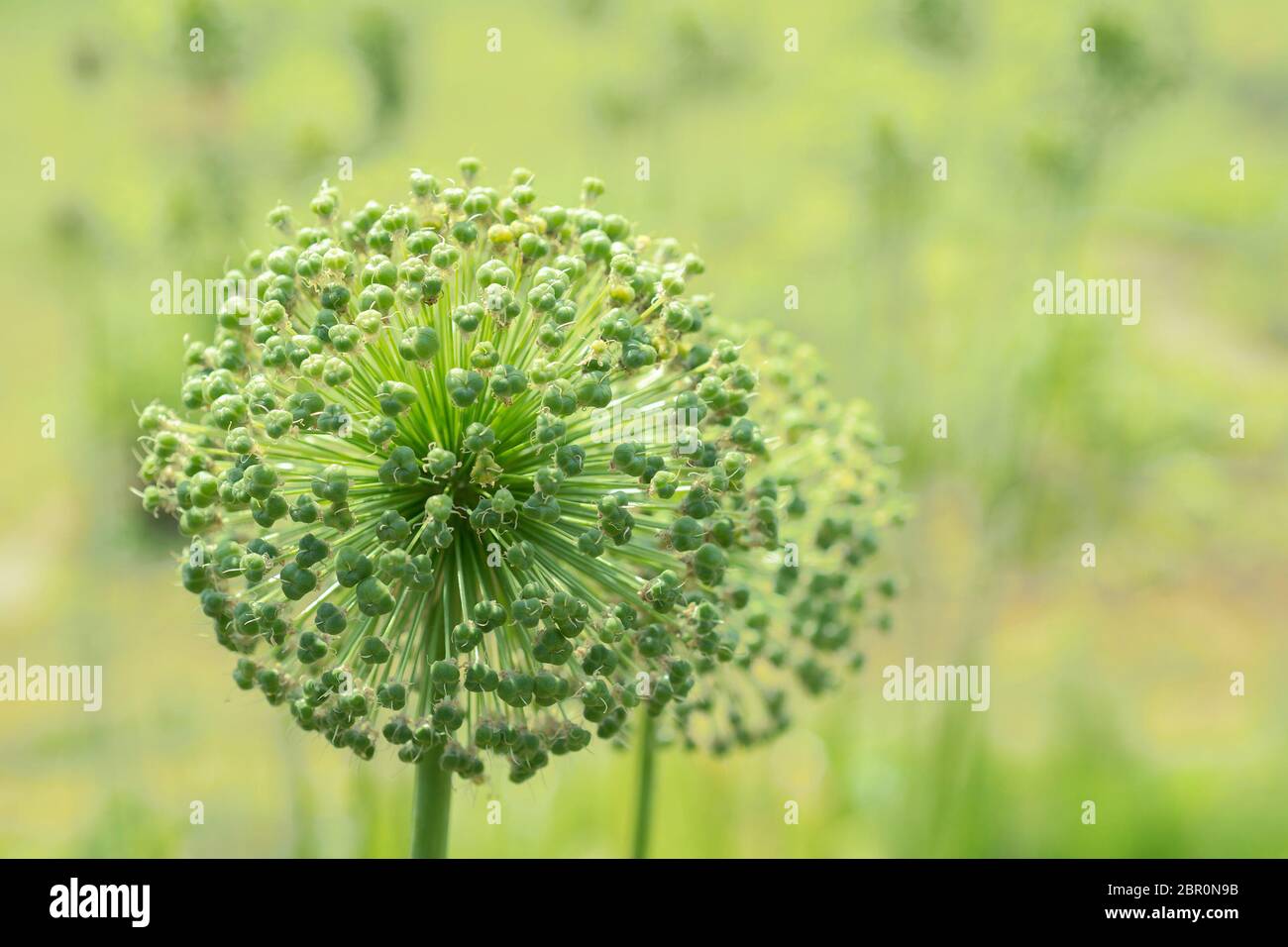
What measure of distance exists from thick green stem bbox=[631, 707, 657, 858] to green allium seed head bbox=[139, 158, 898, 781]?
1.46ft

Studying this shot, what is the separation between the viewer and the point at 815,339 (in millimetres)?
6188

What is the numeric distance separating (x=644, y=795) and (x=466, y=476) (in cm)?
103

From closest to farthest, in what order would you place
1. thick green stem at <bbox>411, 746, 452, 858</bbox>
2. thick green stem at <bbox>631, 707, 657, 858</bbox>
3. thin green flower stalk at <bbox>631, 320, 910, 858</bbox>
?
thick green stem at <bbox>411, 746, 452, 858</bbox> < thin green flower stalk at <bbox>631, 320, 910, 858</bbox> < thick green stem at <bbox>631, 707, 657, 858</bbox>

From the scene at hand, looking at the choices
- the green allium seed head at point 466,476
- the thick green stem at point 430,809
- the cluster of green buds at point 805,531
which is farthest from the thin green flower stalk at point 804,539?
the thick green stem at point 430,809

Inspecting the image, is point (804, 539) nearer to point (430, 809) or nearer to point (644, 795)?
point (644, 795)

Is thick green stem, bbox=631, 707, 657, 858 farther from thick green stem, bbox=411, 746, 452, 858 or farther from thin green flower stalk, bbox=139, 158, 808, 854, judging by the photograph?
thick green stem, bbox=411, 746, 452, 858

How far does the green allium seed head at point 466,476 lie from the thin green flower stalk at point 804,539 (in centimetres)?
25

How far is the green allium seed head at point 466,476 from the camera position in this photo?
2.12 m

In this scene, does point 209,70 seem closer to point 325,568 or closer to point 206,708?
point 325,568

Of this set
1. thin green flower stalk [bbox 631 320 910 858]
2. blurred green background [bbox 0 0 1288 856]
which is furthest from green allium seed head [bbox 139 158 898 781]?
blurred green background [bbox 0 0 1288 856]

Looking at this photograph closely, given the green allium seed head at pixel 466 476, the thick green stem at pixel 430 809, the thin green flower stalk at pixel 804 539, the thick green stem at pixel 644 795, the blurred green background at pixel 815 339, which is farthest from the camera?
the blurred green background at pixel 815 339

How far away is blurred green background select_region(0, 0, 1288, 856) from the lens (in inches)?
183

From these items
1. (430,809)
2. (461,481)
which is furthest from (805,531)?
(430,809)

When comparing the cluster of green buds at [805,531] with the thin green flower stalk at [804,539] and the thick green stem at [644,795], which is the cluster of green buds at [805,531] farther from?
the thick green stem at [644,795]
